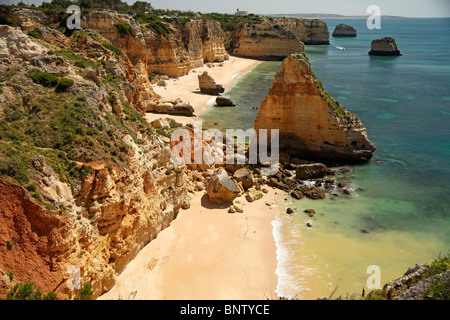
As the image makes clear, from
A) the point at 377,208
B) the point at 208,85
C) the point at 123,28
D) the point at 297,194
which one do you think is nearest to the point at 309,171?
the point at 297,194

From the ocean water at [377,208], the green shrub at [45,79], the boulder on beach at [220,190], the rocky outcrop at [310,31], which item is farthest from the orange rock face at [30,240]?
the rocky outcrop at [310,31]

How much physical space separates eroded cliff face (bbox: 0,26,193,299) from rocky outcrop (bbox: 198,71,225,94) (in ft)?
106

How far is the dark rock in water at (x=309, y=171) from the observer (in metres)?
27.1

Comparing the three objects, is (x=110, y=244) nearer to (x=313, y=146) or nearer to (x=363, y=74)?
(x=313, y=146)

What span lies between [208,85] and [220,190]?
114ft

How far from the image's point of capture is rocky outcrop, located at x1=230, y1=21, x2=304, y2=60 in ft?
302

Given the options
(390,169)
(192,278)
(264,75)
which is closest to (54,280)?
(192,278)

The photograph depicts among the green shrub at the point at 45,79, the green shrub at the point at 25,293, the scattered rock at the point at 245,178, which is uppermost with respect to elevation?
the green shrub at the point at 45,79

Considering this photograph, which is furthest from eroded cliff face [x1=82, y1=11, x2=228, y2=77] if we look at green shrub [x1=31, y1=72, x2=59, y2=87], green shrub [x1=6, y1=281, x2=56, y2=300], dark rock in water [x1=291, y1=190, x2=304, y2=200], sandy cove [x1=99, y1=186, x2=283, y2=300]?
green shrub [x1=6, y1=281, x2=56, y2=300]

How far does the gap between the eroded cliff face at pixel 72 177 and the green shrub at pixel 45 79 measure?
0.27 metres

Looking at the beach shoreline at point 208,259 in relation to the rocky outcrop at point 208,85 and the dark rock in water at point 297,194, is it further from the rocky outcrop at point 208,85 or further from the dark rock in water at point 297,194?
the rocky outcrop at point 208,85

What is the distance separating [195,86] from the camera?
56844 millimetres

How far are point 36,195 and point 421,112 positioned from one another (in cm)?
4958

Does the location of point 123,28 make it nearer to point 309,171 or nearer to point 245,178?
point 245,178
